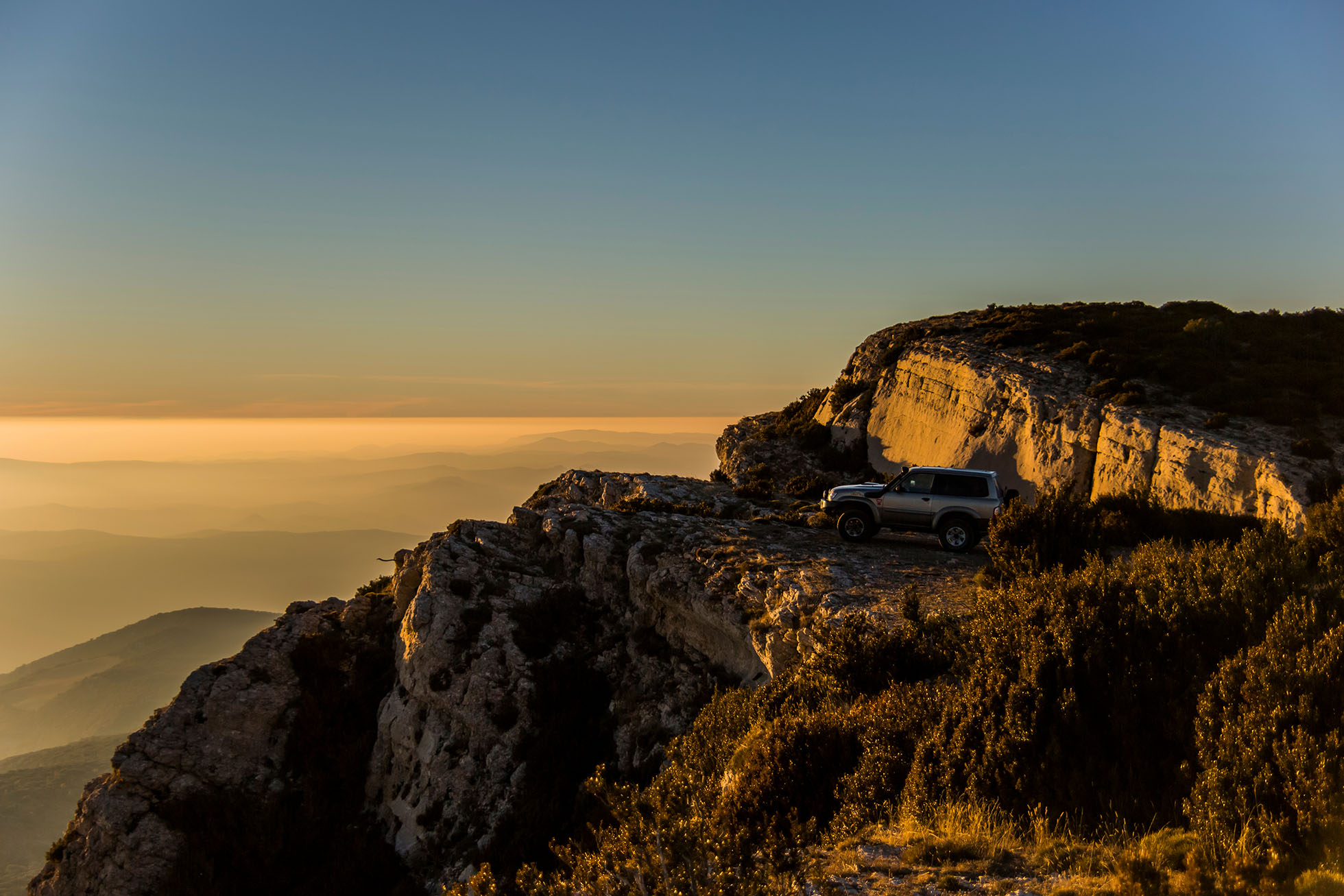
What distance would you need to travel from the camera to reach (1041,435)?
94.8 ft

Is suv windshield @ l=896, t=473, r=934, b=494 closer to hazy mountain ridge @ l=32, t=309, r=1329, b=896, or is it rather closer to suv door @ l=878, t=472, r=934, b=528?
suv door @ l=878, t=472, r=934, b=528

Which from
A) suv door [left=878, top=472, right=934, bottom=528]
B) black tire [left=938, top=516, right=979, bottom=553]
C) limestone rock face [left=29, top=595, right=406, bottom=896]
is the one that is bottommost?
limestone rock face [left=29, top=595, right=406, bottom=896]

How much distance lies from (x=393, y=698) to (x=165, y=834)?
20.3 ft

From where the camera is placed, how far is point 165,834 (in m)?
18.0

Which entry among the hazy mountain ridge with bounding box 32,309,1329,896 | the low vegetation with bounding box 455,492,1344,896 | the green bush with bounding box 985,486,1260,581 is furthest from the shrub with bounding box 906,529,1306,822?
the green bush with bounding box 985,486,1260,581

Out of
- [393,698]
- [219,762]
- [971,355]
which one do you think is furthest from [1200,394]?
[219,762]

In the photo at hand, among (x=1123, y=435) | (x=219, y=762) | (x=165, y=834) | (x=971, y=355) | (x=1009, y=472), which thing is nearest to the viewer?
(x=165, y=834)

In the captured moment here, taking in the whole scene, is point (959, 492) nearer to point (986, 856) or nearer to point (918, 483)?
point (918, 483)

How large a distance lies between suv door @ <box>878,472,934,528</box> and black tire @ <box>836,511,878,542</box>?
0.73 metres

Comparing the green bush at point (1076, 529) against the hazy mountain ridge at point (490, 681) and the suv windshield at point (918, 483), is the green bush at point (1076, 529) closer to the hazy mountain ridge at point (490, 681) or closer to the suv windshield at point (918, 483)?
the hazy mountain ridge at point (490, 681)

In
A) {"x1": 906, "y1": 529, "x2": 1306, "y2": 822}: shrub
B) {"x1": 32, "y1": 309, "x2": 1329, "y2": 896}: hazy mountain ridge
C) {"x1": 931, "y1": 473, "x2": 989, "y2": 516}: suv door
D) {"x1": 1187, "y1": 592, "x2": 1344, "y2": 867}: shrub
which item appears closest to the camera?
{"x1": 1187, "y1": 592, "x2": 1344, "y2": 867}: shrub

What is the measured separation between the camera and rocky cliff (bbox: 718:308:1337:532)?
21.4 meters

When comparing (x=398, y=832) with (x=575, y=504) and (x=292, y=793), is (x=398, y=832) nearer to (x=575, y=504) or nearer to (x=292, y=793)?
(x=292, y=793)

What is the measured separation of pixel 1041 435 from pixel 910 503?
11.6 metres
